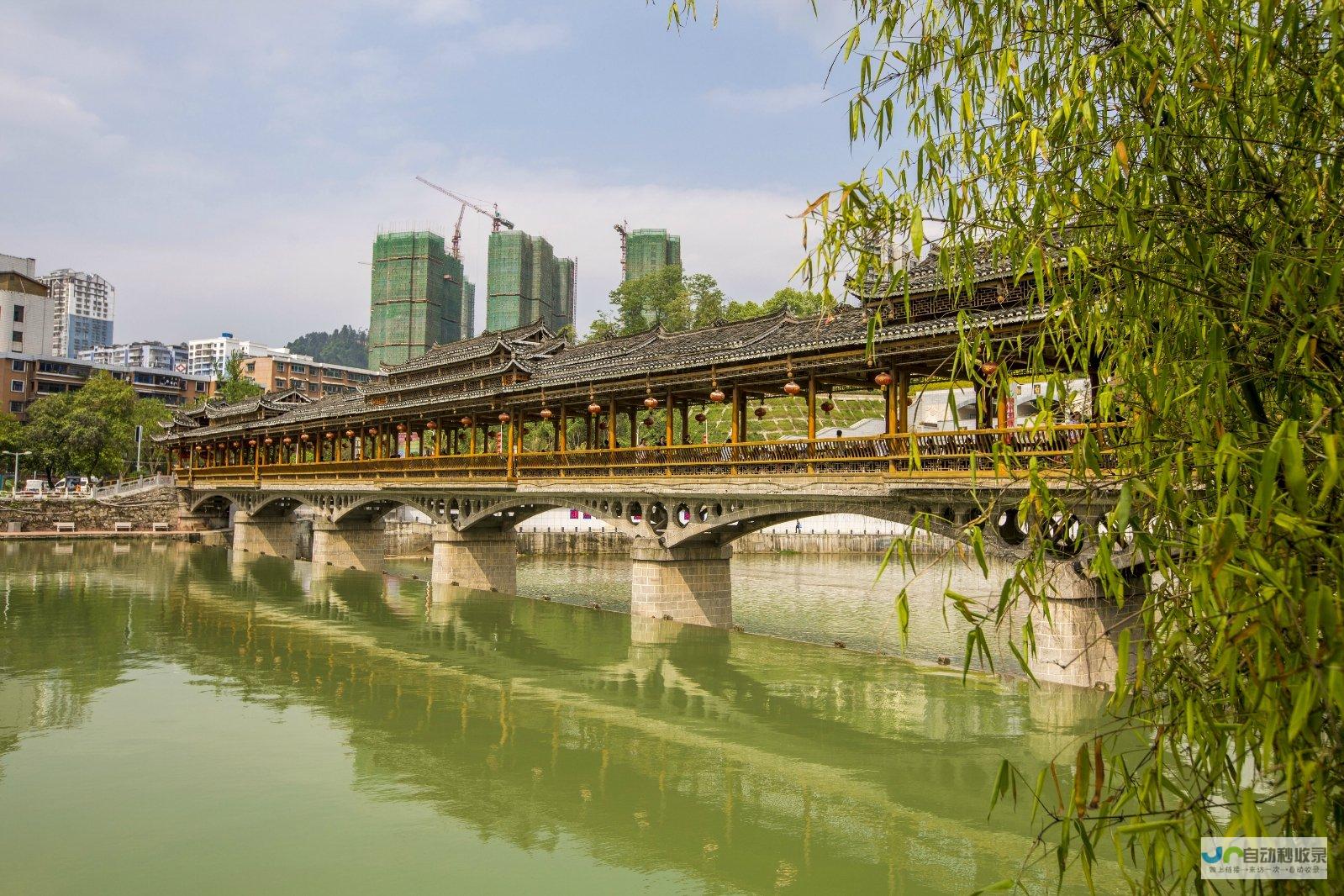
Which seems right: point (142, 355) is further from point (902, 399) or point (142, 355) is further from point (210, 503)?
point (902, 399)

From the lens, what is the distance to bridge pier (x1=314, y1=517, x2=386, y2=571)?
128 ft

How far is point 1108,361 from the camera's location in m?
4.24

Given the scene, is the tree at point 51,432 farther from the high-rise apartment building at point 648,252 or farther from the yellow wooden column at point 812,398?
the yellow wooden column at point 812,398

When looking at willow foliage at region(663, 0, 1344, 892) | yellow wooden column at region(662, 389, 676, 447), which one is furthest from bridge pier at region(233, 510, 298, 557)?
willow foliage at region(663, 0, 1344, 892)

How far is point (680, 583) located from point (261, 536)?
3331 cm

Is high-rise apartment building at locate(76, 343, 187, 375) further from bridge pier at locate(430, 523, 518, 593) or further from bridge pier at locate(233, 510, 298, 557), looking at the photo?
bridge pier at locate(430, 523, 518, 593)

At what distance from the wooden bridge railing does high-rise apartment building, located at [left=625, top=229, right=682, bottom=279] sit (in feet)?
167

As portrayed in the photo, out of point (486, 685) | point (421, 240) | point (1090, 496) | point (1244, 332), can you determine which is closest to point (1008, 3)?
point (1244, 332)

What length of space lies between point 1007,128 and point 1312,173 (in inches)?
50.5

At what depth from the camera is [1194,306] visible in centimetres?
348

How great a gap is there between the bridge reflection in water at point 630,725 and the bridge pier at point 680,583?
1.83ft

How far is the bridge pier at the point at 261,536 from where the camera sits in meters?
47.7

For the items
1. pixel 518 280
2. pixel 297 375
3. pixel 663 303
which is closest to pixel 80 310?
pixel 297 375

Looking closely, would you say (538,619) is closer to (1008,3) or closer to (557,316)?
(1008,3)
